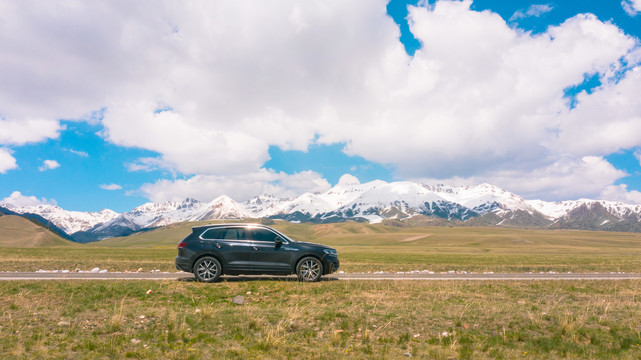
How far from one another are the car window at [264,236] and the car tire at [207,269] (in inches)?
70.0

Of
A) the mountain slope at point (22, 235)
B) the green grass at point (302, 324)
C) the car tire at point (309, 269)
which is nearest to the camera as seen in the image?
the green grass at point (302, 324)

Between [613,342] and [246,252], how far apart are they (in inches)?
455

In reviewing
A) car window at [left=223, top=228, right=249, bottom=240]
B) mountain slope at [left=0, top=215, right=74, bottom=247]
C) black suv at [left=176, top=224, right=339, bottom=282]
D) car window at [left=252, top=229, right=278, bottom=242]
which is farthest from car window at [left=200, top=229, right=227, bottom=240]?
mountain slope at [left=0, top=215, right=74, bottom=247]

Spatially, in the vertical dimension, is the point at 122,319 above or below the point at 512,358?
above

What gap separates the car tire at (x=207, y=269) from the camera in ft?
46.9

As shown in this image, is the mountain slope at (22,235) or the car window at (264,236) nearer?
the car window at (264,236)

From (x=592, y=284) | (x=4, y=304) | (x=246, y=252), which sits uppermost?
(x=246, y=252)

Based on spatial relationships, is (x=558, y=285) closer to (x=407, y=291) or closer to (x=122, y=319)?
(x=407, y=291)

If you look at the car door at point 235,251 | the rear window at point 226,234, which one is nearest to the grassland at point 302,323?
the car door at point 235,251

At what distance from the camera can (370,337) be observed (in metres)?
8.15

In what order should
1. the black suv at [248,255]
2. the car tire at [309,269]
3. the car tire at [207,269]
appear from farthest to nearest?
the car tire at [309,269] → the black suv at [248,255] → the car tire at [207,269]

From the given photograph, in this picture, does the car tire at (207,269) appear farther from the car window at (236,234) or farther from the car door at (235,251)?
the car window at (236,234)

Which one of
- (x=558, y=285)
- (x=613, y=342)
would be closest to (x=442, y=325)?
(x=613, y=342)

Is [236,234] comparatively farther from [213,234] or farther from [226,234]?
[213,234]
